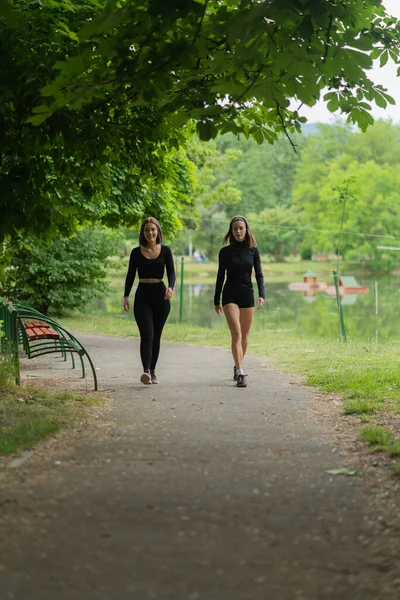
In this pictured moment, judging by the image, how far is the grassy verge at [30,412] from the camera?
21.6ft

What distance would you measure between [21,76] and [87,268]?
18196 millimetres

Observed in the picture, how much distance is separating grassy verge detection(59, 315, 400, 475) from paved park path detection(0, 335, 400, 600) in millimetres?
633

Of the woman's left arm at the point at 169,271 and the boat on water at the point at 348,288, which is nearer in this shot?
the woman's left arm at the point at 169,271

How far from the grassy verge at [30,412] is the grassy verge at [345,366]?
2.59 meters

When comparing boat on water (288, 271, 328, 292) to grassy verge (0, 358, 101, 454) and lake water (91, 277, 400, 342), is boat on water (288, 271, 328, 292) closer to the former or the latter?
lake water (91, 277, 400, 342)

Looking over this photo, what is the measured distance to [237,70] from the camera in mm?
A: 6477

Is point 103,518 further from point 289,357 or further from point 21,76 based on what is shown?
point 289,357

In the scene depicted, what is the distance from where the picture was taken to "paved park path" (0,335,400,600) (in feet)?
12.1

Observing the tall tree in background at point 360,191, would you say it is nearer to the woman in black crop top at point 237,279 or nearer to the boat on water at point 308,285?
the boat on water at point 308,285

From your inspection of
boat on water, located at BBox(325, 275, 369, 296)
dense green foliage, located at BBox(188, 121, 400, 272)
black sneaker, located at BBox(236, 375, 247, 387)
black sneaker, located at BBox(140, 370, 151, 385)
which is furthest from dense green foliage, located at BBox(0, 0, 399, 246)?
dense green foliage, located at BBox(188, 121, 400, 272)

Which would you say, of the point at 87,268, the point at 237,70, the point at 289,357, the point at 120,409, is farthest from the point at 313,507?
the point at 87,268

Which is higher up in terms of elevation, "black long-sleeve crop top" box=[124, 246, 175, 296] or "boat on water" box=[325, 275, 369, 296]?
"black long-sleeve crop top" box=[124, 246, 175, 296]

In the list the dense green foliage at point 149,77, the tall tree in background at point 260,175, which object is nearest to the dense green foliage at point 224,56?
the dense green foliage at point 149,77

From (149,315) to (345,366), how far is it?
3.40m
